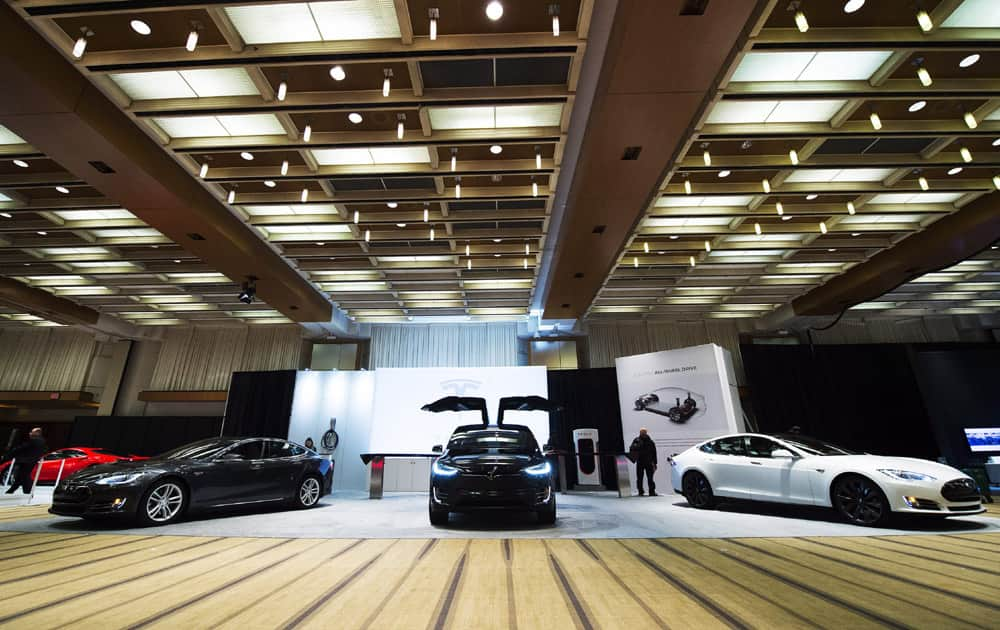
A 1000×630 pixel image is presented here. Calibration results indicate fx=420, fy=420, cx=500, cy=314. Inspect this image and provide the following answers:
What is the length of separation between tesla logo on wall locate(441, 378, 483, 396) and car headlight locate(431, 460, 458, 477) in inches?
265

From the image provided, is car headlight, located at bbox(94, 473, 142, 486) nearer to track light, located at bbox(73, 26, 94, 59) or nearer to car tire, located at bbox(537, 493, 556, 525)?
car tire, located at bbox(537, 493, 556, 525)

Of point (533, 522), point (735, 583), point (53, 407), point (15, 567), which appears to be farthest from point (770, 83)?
point (53, 407)

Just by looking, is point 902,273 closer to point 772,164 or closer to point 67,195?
point 772,164

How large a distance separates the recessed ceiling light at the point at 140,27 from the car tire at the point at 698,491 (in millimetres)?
8945

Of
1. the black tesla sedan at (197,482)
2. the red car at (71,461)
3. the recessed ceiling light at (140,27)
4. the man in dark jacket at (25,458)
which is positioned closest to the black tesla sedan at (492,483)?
the black tesla sedan at (197,482)

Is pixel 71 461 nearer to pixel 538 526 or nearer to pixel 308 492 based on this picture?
pixel 308 492

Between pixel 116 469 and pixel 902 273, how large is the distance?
581 inches

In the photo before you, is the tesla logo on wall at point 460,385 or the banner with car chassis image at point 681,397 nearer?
the banner with car chassis image at point 681,397

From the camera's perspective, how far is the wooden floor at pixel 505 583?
200 centimetres

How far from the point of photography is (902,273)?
9.75 m

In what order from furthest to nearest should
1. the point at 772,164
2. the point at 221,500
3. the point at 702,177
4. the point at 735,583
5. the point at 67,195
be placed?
the point at 67,195 < the point at 702,177 < the point at 772,164 < the point at 221,500 < the point at 735,583

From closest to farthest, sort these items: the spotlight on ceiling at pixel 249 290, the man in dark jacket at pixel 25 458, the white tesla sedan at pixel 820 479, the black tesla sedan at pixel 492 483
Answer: the white tesla sedan at pixel 820 479
the black tesla sedan at pixel 492 483
the man in dark jacket at pixel 25 458
the spotlight on ceiling at pixel 249 290

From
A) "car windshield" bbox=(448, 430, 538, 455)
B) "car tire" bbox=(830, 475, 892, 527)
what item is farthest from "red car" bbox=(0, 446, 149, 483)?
"car tire" bbox=(830, 475, 892, 527)

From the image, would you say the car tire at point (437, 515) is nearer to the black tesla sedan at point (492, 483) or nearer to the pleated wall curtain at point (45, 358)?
the black tesla sedan at point (492, 483)
